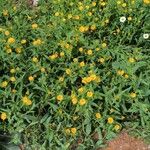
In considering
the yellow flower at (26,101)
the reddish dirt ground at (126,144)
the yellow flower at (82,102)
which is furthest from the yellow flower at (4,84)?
the reddish dirt ground at (126,144)

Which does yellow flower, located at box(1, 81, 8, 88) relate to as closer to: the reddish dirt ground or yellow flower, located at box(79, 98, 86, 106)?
yellow flower, located at box(79, 98, 86, 106)

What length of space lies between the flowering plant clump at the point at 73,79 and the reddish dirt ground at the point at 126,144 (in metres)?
0.11

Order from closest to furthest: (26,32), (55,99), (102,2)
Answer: (55,99) < (26,32) < (102,2)

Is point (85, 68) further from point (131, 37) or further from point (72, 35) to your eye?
point (131, 37)

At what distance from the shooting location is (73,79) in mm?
3936

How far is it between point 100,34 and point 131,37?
1.11ft

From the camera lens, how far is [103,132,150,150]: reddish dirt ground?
3.96 m

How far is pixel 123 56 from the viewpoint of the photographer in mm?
4195

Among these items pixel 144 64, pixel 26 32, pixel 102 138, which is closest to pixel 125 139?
pixel 102 138

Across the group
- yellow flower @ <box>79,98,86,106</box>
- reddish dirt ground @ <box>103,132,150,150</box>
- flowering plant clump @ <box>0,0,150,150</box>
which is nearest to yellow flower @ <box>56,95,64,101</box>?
flowering plant clump @ <box>0,0,150,150</box>

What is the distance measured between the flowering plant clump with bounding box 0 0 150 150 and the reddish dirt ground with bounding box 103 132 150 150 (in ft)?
0.35

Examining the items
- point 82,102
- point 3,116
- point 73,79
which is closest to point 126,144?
point 82,102

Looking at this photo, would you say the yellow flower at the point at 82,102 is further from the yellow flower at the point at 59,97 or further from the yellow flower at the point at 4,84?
the yellow flower at the point at 4,84

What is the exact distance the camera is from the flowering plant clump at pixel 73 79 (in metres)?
3.82
